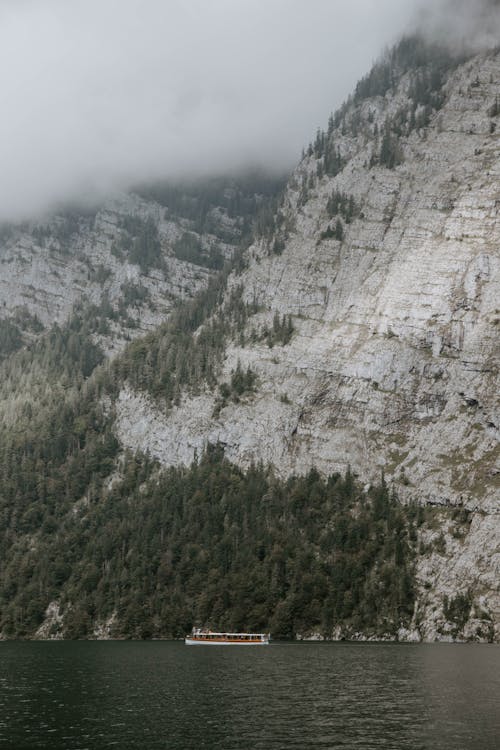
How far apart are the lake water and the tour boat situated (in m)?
36.5

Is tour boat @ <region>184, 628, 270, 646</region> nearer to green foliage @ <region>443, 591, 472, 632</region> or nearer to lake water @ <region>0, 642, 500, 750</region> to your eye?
lake water @ <region>0, 642, 500, 750</region>

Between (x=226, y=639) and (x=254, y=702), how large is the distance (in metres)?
95.4

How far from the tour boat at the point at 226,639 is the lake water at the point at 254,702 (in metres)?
36.5

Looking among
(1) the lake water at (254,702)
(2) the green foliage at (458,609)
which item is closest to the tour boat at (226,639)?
(1) the lake water at (254,702)

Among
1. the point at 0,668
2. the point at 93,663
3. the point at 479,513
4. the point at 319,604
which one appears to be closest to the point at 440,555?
the point at 479,513

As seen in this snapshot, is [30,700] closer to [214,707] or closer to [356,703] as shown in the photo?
[214,707]

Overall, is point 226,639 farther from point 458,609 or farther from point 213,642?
point 458,609

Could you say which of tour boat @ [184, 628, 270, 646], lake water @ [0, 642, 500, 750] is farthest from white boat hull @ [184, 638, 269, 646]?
lake water @ [0, 642, 500, 750]

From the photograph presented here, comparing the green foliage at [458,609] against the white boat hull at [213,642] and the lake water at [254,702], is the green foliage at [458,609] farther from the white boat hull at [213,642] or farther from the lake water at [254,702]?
the lake water at [254,702]

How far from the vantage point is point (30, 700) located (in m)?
81.6

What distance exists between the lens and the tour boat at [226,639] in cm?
16762

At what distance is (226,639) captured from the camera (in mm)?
171250

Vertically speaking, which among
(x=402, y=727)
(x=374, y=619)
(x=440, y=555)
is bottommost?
(x=402, y=727)

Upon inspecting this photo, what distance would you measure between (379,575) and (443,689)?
9803 cm
